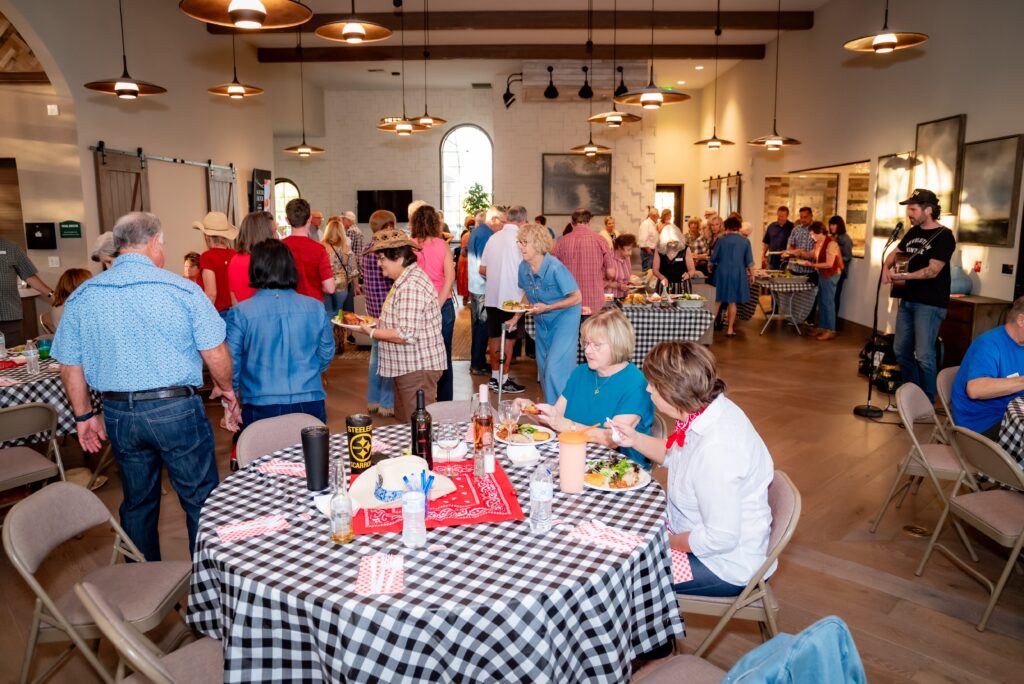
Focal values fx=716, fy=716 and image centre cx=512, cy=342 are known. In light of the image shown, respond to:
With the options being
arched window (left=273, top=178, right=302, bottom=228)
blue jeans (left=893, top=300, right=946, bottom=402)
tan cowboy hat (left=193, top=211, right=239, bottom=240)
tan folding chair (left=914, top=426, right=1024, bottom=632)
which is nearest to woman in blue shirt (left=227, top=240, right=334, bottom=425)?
tan cowboy hat (left=193, top=211, right=239, bottom=240)

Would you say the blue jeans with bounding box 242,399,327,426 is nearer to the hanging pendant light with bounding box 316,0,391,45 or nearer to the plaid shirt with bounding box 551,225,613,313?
the hanging pendant light with bounding box 316,0,391,45

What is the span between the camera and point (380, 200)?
54.3 feet

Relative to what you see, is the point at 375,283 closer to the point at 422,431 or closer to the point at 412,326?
the point at 412,326

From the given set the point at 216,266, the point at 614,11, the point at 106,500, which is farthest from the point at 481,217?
Answer: the point at 106,500

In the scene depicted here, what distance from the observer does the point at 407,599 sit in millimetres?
1643

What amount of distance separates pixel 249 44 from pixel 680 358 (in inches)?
462

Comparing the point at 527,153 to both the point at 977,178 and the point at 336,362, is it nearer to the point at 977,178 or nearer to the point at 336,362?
the point at 336,362

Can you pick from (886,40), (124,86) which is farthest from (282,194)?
(886,40)

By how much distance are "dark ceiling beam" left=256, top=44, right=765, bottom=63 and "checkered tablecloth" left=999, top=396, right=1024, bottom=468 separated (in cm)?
1059

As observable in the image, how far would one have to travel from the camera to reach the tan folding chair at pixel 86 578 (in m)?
2.11

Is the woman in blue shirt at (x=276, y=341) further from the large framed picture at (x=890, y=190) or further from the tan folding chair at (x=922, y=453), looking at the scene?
the large framed picture at (x=890, y=190)

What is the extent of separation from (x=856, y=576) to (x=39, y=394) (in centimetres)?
437

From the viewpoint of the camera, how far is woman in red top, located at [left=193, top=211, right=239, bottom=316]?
527cm

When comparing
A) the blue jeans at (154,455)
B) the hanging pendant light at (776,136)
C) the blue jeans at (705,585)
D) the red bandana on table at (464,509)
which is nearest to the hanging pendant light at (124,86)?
the blue jeans at (154,455)
